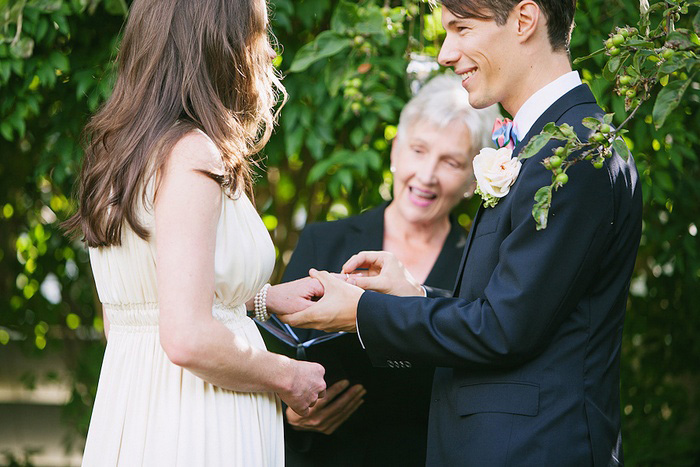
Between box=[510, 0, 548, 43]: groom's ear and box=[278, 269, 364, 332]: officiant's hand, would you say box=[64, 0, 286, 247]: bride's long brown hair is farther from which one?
box=[510, 0, 548, 43]: groom's ear

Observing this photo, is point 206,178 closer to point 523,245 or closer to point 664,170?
point 523,245

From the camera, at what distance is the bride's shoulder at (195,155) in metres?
1.91

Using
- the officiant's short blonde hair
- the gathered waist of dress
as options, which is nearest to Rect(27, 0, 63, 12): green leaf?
the officiant's short blonde hair

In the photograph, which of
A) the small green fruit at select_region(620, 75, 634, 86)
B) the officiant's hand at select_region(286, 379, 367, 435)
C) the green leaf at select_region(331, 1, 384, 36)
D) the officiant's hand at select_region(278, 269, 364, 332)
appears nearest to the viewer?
the small green fruit at select_region(620, 75, 634, 86)

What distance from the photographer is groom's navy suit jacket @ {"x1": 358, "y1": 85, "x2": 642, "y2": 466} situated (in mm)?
1981

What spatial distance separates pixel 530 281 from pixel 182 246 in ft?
2.63

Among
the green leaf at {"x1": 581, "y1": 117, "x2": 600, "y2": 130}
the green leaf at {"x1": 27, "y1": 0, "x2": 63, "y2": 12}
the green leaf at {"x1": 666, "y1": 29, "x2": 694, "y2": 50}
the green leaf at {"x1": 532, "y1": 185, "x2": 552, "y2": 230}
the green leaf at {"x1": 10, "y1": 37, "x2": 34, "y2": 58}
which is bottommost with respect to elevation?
the green leaf at {"x1": 10, "y1": 37, "x2": 34, "y2": 58}

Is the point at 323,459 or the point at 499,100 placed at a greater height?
the point at 499,100

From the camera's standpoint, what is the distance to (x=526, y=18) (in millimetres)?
2184

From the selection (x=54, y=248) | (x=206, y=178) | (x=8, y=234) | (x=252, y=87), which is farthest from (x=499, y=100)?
(x=8, y=234)

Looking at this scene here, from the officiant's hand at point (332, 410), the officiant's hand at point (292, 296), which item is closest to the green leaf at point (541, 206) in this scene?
the officiant's hand at point (292, 296)

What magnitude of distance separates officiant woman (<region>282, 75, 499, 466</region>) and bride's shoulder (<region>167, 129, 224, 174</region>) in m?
1.17

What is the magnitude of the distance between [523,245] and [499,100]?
0.47m

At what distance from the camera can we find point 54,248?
15.4 feet
